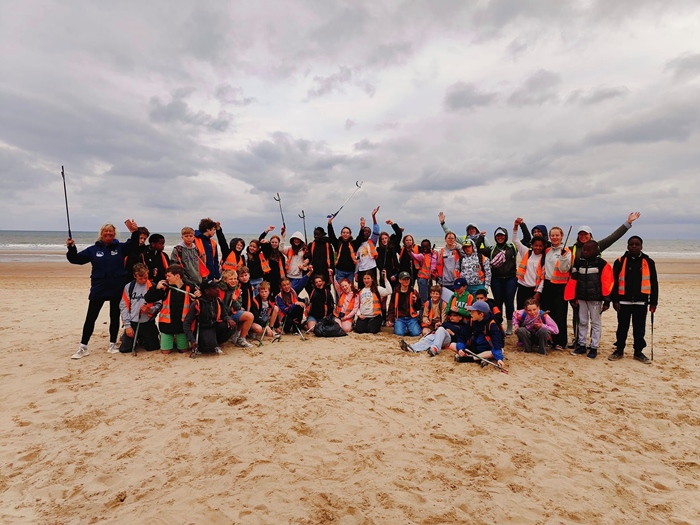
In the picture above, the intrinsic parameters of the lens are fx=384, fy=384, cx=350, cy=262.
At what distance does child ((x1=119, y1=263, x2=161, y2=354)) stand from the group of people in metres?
0.02

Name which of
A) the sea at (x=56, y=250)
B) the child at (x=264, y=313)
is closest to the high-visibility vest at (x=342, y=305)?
the child at (x=264, y=313)

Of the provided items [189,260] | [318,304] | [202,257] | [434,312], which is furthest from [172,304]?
[434,312]

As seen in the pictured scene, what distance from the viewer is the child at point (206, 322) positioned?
5957 millimetres

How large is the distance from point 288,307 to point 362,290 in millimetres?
1498

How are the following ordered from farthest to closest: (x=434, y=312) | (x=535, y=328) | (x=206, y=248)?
1. (x=434, y=312)
2. (x=206, y=248)
3. (x=535, y=328)

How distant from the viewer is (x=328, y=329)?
23.8 ft

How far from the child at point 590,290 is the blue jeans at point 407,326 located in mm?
2555

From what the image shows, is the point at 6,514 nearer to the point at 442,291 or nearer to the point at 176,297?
the point at 176,297

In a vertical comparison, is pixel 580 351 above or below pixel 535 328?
below

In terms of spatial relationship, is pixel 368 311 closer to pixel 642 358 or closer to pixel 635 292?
pixel 635 292

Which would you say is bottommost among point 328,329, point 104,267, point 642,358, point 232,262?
point 642,358

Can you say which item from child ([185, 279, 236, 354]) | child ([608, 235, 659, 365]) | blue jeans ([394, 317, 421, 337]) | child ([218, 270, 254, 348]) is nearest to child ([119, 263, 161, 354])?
child ([185, 279, 236, 354])

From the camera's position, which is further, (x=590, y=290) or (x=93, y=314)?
(x=590, y=290)

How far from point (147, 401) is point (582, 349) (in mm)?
6438
